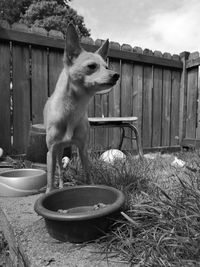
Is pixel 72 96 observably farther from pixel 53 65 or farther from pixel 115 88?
pixel 115 88

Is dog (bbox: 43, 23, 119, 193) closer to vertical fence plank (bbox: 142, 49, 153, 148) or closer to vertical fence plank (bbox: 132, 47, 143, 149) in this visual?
vertical fence plank (bbox: 132, 47, 143, 149)

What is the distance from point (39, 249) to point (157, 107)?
3.86 m

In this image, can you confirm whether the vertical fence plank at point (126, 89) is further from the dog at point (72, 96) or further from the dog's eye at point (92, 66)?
the dog's eye at point (92, 66)

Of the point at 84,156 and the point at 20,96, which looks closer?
the point at 84,156

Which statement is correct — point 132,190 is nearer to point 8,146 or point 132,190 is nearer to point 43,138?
point 43,138

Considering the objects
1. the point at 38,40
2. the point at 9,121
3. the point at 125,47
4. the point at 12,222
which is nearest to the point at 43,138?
the point at 9,121

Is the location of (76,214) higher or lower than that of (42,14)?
lower

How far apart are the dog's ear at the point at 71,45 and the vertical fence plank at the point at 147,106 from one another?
2847 mm

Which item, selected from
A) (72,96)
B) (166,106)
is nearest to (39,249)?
(72,96)

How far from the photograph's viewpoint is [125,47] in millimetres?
4266

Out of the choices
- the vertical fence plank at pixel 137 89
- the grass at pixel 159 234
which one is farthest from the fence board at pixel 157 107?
the grass at pixel 159 234

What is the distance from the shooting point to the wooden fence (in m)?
3.45

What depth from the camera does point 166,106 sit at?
479cm

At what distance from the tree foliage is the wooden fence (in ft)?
38.5
